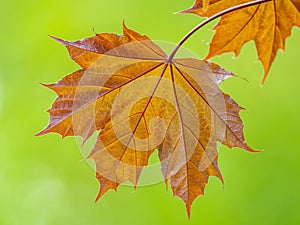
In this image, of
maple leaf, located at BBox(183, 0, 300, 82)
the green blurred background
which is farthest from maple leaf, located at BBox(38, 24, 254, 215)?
the green blurred background

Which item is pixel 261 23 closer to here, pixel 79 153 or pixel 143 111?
pixel 143 111

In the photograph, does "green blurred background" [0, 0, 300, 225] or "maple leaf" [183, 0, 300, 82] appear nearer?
"maple leaf" [183, 0, 300, 82]

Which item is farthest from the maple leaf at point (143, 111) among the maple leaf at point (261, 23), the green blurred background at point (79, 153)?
the green blurred background at point (79, 153)

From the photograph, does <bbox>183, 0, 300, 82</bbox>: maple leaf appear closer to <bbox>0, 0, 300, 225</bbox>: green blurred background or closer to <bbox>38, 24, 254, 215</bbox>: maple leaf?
<bbox>38, 24, 254, 215</bbox>: maple leaf

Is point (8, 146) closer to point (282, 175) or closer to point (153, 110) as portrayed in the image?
point (282, 175)

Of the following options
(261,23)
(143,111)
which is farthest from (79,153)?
(261,23)

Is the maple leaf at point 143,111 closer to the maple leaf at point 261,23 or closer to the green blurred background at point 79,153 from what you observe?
the maple leaf at point 261,23
